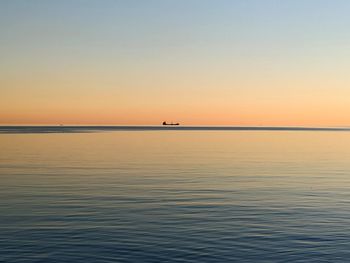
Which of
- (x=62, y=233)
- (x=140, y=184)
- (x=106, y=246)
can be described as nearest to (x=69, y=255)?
(x=106, y=246)

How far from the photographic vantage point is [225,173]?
3853 cm

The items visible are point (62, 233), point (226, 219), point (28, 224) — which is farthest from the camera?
point (226, 219)

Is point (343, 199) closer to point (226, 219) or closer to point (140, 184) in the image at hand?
point (226, 219)

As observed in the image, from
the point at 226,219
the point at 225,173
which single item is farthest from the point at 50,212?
the point at 225,173

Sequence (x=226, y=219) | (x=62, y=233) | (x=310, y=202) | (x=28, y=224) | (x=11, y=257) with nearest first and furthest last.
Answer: (x=11, y=257) < (x=62, y=233) < (x=28, y=224) < (x=226, y=219) < (x=310, y=202)

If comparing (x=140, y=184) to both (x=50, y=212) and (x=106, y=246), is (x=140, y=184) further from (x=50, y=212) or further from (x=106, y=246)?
(x=106, y=246)

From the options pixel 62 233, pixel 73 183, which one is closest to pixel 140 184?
pixel 73 183

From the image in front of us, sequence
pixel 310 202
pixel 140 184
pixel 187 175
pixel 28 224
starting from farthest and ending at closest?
1. pixel 187 175
2. pixel 140 184
3. pixel 310 202
4. pixel 28 224

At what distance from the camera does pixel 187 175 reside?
3731 centimetres

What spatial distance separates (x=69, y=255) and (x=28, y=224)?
15.7 feet

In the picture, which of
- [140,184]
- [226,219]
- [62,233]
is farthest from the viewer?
[140,184]

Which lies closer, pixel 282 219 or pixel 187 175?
pixel 282 219

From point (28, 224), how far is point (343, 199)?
1697 centimetres

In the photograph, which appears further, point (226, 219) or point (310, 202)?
point (310, 202)
